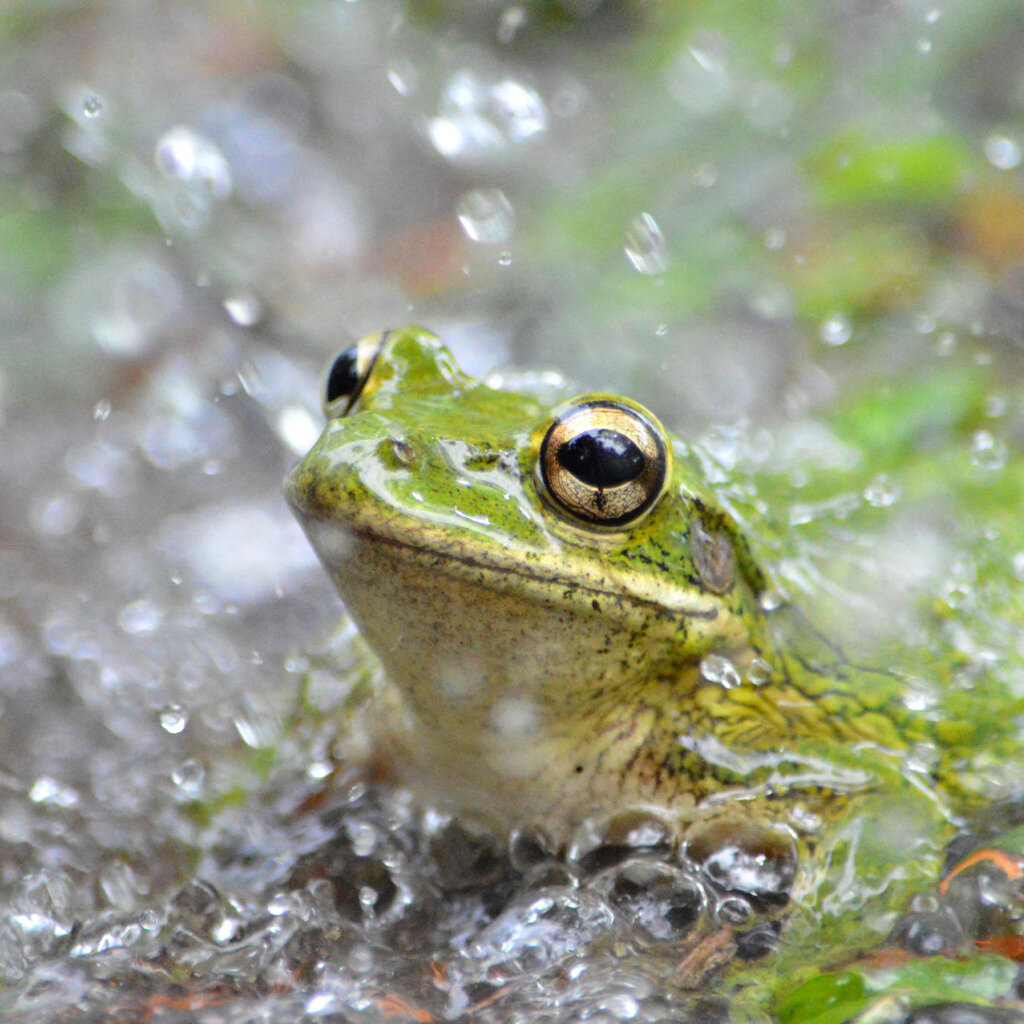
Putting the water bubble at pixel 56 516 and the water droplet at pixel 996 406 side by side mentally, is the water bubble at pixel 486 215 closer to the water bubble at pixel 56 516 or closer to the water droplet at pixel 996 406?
the water bubble at pixel 56 516

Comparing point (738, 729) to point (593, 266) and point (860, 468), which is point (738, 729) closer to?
point (860, 468)

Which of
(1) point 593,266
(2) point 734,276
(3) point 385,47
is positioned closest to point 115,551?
(1) point 593,266

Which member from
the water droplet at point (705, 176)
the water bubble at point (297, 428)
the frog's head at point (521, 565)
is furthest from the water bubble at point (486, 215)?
the frog's head at point (521, 565)

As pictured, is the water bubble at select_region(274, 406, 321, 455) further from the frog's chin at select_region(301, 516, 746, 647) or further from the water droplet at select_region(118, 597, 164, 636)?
the frog's chin at select_region(301, 516, 746, 647)

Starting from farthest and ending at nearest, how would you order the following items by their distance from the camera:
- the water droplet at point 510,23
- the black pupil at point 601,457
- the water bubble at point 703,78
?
the water droplet at point 510,23
the water bubble at point 703,78
the black pupil at point 601,457

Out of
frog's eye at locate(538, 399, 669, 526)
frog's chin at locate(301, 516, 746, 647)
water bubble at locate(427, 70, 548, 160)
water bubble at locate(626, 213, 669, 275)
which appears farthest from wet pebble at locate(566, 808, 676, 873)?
water bubble at locate(427, 70, 548, 160)

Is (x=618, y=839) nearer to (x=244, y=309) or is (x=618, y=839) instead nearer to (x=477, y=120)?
(x=244, y=309)
